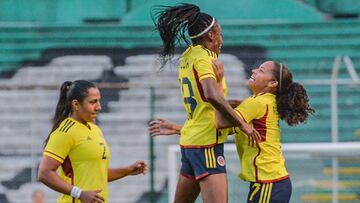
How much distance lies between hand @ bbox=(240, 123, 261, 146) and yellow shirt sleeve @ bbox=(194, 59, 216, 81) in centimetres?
38

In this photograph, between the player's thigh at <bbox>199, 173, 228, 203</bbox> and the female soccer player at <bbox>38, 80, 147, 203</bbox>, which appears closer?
the female soccer player at <bbox>38, 80, 147, 203</bbox>

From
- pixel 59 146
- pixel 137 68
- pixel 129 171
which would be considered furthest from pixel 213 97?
pixel 137 68

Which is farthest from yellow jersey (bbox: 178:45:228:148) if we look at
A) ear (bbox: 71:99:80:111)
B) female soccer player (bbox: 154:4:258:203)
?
ear (bbox: 71:99:80:111)

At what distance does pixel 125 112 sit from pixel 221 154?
21.0 ft

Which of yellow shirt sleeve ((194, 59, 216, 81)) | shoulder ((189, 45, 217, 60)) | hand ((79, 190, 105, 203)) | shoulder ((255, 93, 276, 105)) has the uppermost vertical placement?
shoulder ((189, 45, 217, 60))

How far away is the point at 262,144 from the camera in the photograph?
19.9 feet

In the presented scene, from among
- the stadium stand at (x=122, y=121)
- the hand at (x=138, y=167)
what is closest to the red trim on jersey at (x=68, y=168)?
the hand at (x=138, y=167)

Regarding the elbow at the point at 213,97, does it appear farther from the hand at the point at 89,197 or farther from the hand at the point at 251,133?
the hand at the point at 89,197

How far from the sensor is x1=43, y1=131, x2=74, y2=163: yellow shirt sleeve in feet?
19.5

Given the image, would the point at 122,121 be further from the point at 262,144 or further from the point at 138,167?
the point at 262,144

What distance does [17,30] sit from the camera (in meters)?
14.8

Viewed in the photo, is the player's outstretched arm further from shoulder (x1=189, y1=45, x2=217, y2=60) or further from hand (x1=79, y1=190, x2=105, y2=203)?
shoulder (x1=189, y1=45, x2=217, y2=60)

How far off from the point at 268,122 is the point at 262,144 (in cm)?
15

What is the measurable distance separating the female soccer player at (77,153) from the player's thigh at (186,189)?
485 mm
